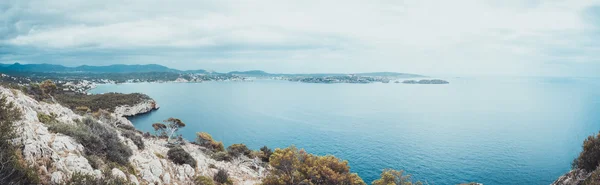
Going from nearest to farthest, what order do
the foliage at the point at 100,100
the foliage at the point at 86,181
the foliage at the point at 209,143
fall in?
the foliage at the point at 86,181, the foliage at the point at 209,143, the foliage at the point at 100,100

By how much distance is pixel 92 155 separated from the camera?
13148mm

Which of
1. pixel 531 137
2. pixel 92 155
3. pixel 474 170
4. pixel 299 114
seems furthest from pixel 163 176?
pixel 299 114

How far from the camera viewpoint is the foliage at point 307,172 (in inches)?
910

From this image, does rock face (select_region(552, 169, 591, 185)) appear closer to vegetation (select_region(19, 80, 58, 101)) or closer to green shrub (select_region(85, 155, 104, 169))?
green shrub (select_region(85, 155, 104, 169))

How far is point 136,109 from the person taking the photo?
100188mm

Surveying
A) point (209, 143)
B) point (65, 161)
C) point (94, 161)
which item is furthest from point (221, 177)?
point (209, 143)

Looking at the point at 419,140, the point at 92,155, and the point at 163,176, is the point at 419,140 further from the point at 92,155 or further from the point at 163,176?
the point at 92,155

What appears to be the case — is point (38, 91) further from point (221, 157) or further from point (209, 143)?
point (221, 157)

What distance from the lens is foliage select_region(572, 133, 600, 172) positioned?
A: 741 inches

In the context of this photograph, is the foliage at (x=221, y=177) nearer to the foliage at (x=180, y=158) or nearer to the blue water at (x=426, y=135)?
the foliage at (x=180, y=158)

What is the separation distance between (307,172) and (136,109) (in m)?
96.0

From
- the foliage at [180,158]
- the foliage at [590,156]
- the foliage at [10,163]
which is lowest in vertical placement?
the foliage at [180,158]

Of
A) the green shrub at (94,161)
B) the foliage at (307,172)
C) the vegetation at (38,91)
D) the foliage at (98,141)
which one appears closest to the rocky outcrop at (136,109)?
the vegetation at (38,91)

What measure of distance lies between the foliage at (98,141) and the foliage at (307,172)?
10565 millimetres
